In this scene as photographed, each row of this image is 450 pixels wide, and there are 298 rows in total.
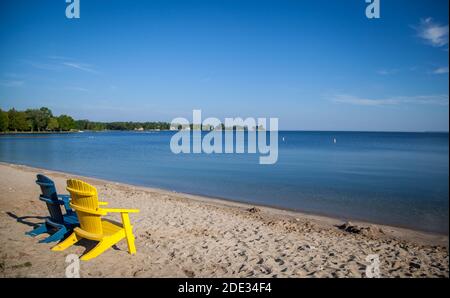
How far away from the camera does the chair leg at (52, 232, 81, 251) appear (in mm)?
5398

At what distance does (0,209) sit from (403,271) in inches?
378

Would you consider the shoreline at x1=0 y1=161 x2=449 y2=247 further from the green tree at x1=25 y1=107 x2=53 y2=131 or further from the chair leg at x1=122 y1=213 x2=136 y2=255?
the green tree at x1=25 y1=107 x2=53 y2=131

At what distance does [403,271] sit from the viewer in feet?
16.5

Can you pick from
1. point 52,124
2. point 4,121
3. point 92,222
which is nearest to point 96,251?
point 92,222

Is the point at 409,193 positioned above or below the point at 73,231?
below

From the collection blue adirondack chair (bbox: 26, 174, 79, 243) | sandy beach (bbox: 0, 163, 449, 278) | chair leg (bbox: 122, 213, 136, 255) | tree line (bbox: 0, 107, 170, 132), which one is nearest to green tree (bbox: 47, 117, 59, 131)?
tree line (bbox: 0, 107, 170, 132)
